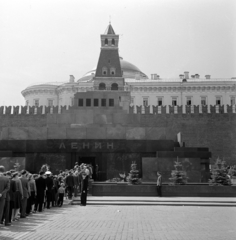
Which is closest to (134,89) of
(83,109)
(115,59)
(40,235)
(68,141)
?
(115,59)

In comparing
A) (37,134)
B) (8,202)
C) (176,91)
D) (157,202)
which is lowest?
(157,202)

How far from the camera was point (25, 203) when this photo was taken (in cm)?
998

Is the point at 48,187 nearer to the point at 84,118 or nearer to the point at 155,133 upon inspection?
the point at 155,133

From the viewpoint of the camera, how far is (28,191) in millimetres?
10102

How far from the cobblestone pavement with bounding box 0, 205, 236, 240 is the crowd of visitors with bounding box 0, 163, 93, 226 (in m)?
0.34

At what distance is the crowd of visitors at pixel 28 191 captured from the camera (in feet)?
28.3

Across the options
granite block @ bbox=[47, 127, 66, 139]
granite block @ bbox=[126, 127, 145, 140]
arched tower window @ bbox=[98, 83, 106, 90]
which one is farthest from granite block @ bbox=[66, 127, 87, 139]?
arched tower window @ bbox=[98, 83, 106, 90]

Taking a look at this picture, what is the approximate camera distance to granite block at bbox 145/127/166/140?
2283 centimetres

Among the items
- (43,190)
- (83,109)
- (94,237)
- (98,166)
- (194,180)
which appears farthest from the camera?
(83,109)

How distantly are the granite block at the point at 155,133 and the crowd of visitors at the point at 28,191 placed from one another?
863cm

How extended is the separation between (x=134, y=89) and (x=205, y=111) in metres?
19.8

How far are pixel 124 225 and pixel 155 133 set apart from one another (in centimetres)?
1448

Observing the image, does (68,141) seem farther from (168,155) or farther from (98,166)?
(168,155)

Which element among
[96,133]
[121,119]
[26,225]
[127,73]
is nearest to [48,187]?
[26,225]
